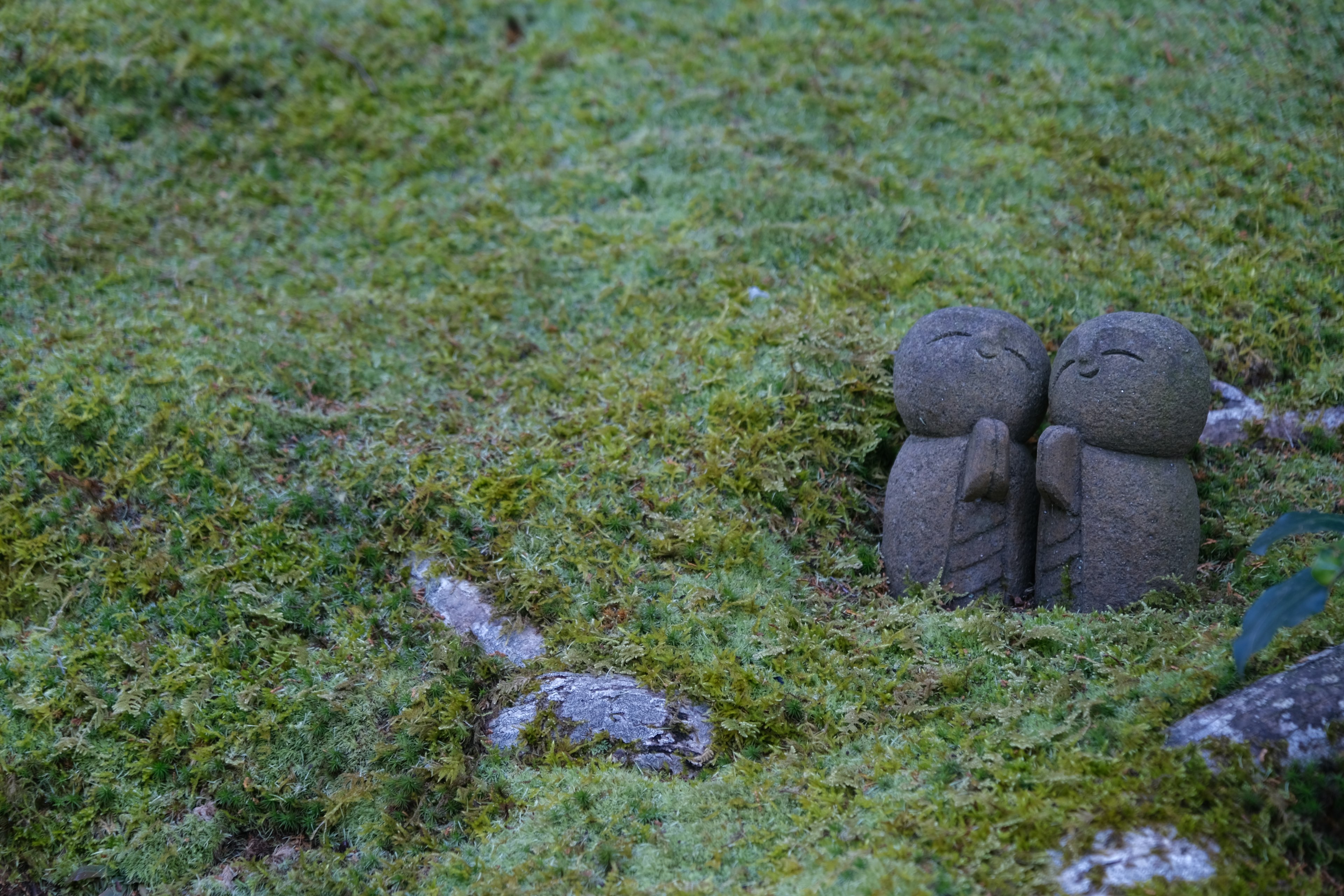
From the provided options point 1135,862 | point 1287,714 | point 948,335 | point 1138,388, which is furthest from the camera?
point 948,335

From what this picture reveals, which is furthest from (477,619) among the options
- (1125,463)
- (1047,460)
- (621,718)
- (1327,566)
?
(1327,566)

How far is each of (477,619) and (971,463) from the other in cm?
245

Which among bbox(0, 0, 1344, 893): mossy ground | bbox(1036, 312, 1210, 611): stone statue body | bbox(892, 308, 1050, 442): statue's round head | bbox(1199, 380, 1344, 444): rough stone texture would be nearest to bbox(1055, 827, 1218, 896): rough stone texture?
bbox(0, 0, 1344, 893): mossy ground

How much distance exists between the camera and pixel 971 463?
469 cm

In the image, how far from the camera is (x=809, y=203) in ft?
24.3

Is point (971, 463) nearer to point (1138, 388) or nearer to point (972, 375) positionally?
point (972, 375)

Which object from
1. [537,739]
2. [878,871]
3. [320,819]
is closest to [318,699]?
[320,819]

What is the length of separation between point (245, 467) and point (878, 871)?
13.1 ft

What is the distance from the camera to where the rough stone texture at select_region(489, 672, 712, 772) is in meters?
4.16

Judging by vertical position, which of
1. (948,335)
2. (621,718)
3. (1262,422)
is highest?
(948,335)

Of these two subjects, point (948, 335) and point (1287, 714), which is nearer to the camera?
point (1287, 714)

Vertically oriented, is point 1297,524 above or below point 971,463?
above

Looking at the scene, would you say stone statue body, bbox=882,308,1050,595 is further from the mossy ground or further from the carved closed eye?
the mossy ground

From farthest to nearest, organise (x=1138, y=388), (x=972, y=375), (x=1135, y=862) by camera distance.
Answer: (x=972, y=375)
(x=1138, y=388)
(x=1135, y=862)
